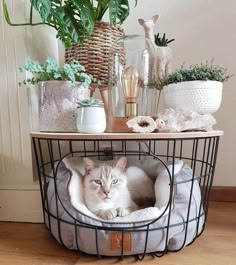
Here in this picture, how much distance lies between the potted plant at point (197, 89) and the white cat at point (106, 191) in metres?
0.25

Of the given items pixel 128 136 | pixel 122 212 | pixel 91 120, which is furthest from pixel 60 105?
pixel 122 212

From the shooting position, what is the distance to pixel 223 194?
3.75 feet

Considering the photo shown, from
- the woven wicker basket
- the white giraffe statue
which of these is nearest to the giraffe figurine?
the white giraffe statue

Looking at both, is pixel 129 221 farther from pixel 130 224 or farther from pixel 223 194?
pixel 223 194

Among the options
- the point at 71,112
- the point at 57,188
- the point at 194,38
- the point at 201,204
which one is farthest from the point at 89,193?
the point at 194,38

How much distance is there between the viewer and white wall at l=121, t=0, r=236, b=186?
110 centimetres

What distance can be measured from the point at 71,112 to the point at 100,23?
0.35 meters

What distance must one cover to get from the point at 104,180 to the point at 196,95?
1.14 feet

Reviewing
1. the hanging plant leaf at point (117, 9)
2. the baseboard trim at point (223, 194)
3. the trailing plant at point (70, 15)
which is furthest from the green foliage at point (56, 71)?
the baseboard trim at point (223, 194)

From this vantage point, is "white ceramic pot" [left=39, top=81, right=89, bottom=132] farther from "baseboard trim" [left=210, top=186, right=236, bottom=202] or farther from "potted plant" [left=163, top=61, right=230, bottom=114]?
"baseboard trim" [left=210, top=186, right=236, bottom=202]

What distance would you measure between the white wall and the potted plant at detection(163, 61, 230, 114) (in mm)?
378

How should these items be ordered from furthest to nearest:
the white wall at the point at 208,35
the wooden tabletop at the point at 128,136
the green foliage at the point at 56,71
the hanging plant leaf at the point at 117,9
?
the white wall at the point at 208,35 → the hanging plant leaf at the point at 117,9 → the green foliage at the point at 56,71 → the wooden tabletop at the point at 128,136

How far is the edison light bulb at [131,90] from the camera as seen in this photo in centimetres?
80

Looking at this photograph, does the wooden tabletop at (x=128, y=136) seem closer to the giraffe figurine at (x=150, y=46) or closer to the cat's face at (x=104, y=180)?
the cat's face at (x=104, y=180)
